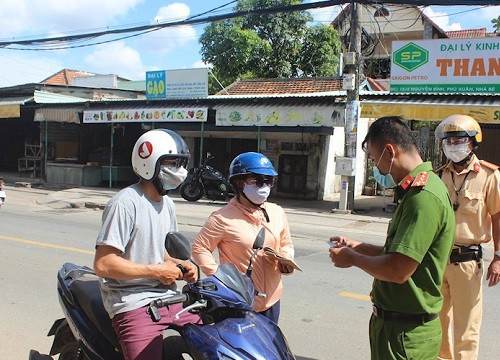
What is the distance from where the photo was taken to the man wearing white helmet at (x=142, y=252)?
255cm

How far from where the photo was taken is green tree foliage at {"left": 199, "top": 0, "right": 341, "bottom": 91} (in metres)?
27.1

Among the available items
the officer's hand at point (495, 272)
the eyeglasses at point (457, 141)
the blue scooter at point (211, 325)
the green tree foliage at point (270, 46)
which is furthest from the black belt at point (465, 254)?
the green tree foliage at point (270, 46)

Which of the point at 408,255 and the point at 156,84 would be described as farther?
the point at 156,84

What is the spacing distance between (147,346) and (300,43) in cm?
2702

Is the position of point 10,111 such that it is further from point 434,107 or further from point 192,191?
point 434,107

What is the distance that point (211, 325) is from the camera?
2396 mm

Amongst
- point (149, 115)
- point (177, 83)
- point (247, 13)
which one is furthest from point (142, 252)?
point (177, 83)

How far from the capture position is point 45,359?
337cm

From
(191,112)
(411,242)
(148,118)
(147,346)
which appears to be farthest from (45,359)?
(148,118)

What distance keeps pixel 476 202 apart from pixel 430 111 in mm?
9650

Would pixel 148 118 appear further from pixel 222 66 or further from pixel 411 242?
pixel 411 242

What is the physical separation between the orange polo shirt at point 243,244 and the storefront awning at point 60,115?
17830 millimetres

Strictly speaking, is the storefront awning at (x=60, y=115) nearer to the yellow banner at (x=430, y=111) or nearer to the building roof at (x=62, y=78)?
the yellow banner at (x=430, y=111)

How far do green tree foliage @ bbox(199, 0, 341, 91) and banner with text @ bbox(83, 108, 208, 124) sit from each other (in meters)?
10.4
